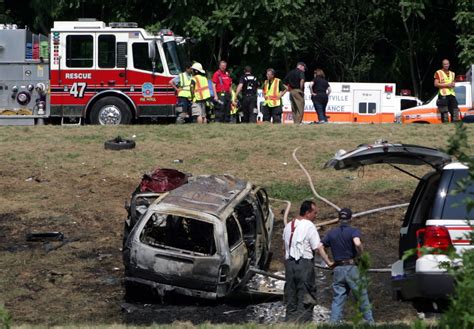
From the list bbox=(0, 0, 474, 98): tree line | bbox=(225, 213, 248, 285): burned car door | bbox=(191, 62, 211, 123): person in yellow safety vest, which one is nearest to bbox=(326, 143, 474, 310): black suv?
bbox=(225, 213, 248, 285): burned car door

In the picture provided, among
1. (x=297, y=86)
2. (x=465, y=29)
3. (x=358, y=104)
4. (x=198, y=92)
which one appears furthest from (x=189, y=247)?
(x=465, y=29)

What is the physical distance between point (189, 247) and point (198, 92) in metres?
12.4

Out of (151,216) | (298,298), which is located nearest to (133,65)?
(151,216)

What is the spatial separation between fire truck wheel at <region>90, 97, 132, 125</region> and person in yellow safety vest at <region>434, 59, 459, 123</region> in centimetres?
746

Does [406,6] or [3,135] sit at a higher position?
[406,6]

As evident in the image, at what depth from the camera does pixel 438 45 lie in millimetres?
40125

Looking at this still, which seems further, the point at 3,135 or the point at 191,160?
the point at 3,135

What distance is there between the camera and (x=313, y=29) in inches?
1512

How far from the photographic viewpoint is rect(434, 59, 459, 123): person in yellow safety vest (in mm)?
25266

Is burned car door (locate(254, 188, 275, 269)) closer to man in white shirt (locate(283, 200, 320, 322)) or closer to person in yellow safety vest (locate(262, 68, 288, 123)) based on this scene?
man in white shirt (locate(283, 200, 320, 322))

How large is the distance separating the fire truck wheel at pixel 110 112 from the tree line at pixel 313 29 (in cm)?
1180

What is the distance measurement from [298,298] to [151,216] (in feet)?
7.54

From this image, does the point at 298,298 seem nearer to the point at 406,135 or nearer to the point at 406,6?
the point at 406,135

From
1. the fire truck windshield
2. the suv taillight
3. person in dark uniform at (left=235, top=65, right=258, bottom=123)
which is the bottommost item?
the suv taillight
